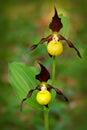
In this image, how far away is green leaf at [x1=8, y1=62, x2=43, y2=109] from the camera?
1.88 metres

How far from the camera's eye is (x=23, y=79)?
191 centimetres

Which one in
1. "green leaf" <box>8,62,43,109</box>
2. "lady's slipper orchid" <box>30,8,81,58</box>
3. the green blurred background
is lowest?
the green blurred background

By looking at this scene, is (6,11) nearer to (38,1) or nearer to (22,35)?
(38,1)

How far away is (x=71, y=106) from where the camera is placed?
9.32 feet

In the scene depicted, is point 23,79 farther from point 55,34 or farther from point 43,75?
point 55,34

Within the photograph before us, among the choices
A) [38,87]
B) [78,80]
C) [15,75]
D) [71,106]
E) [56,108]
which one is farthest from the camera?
[78,80]

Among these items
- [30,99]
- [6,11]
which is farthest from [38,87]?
[6,11]

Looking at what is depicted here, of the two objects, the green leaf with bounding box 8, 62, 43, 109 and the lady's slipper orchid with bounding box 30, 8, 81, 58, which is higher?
the lady's slipper orchid with bounding box 30, 8, 81, 58

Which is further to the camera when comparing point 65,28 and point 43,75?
point 65,28

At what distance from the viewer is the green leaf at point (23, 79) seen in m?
1.88

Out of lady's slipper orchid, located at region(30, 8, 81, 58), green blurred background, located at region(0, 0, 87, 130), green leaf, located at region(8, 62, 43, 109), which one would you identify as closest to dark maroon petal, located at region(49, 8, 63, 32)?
lady's slipper orchid, located at region(30, 8, 81, 58)

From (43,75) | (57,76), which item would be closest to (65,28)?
(43,75)

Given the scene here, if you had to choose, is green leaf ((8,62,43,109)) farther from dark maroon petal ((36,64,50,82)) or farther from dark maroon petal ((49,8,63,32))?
dark maroon petal ((49,8,63,32))

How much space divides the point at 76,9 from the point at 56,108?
3324 mm
